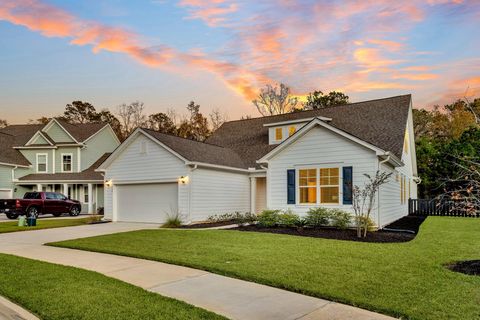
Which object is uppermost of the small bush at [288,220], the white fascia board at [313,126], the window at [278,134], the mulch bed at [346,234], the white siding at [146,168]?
the window at [278,134]

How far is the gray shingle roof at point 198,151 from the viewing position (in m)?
17.9

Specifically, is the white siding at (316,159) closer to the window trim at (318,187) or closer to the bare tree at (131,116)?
the window trim at (318,187)

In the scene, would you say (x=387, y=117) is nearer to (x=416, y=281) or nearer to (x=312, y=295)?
(x=416, y=281)

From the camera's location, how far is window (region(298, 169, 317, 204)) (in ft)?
50.9

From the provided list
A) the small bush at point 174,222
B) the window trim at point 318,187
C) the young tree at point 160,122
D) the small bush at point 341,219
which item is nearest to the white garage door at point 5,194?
the small bush at point 174,222

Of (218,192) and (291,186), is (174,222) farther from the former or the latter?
(291,186)

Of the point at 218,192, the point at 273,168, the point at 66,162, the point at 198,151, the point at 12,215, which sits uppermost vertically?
the point at 198,151

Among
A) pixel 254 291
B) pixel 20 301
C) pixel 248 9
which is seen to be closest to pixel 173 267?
pixel 254 291

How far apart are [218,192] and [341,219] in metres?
6.92

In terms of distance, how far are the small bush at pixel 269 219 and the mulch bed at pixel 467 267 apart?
25.9 feet

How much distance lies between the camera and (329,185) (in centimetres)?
1510

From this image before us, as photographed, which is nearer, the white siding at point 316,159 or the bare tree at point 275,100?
the white siding at point 316,159

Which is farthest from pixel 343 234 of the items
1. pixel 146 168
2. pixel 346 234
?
pixel 146 168

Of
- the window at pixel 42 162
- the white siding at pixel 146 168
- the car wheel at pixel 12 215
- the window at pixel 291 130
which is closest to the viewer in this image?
the white siding at pixel 146 168
